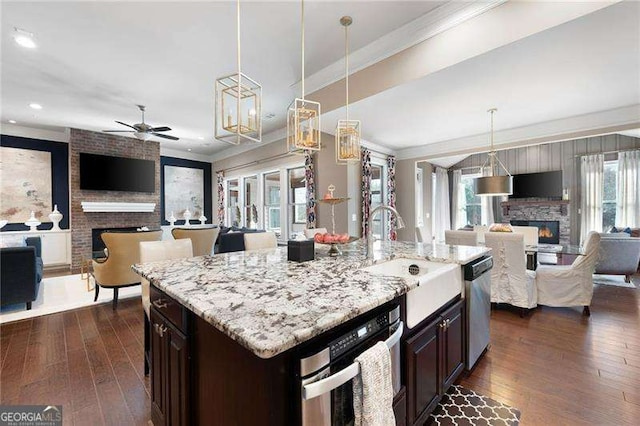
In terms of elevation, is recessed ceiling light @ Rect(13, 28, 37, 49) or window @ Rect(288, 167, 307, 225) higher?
recessed ceiling light @ Rect(13, 28, 37, 49)

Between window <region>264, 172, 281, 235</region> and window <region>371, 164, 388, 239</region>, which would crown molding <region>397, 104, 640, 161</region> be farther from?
window <region>264, 172, 281, 235</region>

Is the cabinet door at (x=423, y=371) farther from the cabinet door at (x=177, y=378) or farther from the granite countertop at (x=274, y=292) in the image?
the cabinet door at (x=177, y=378)

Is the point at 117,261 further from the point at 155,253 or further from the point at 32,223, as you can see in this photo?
the point at 32,223

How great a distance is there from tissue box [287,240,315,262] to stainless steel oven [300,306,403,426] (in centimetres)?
81

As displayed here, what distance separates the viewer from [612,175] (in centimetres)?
636

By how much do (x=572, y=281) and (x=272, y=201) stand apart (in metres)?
5.70

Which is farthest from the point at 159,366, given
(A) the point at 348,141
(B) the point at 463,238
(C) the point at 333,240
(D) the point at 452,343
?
(B) the point at 463,238

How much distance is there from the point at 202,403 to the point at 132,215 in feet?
23.4

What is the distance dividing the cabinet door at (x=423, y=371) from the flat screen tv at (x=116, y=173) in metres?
7.41

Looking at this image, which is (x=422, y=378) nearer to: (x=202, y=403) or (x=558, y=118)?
(x=202, y=403)

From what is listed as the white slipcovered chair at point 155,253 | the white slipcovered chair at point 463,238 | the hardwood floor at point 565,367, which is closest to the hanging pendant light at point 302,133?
the white slipcovered chair at point 155,253

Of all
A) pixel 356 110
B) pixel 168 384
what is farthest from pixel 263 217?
pixel 168 384

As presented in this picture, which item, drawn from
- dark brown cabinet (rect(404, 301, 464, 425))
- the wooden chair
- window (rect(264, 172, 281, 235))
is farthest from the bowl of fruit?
window (rect(264, 172, 281, 235))

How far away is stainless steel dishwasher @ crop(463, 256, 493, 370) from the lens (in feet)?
6.70
